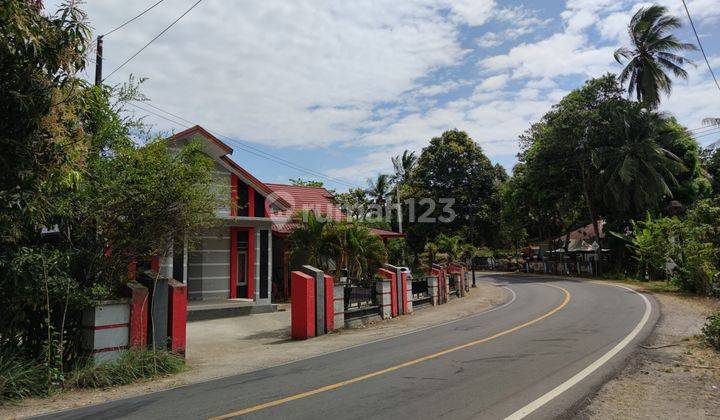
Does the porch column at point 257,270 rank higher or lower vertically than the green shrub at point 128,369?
higher

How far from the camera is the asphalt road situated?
6.07 metres

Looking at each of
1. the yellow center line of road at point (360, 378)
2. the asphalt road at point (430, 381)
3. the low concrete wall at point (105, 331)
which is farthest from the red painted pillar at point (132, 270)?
the yellow center line of road at point (360, 378)

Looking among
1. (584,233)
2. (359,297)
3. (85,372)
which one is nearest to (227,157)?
(359,297)

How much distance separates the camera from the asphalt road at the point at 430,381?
6.07 meters

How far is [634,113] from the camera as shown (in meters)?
34.3

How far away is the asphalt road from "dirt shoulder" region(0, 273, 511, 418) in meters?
0.56

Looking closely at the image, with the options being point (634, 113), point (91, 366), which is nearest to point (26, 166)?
point (91, 366)

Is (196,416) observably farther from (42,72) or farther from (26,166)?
(42,72)

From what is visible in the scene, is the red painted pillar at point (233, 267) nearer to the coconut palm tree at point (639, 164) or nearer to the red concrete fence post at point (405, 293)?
the red concrete fence post at point (405, 293)

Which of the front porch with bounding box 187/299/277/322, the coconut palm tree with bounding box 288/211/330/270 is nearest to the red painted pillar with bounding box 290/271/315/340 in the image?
the coconut palm tree with bounding box 288/211/330/270

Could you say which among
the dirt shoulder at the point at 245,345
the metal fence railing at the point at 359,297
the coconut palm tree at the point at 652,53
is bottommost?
the dirt shoulder at the point at 245,345

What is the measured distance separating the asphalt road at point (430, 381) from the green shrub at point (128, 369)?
1197 millimetres

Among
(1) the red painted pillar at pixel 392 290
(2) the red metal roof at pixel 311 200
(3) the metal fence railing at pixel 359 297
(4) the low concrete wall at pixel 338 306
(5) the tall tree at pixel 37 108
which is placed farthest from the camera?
(2) the red metal roof at pixel 311 200

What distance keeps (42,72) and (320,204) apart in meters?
20.3
